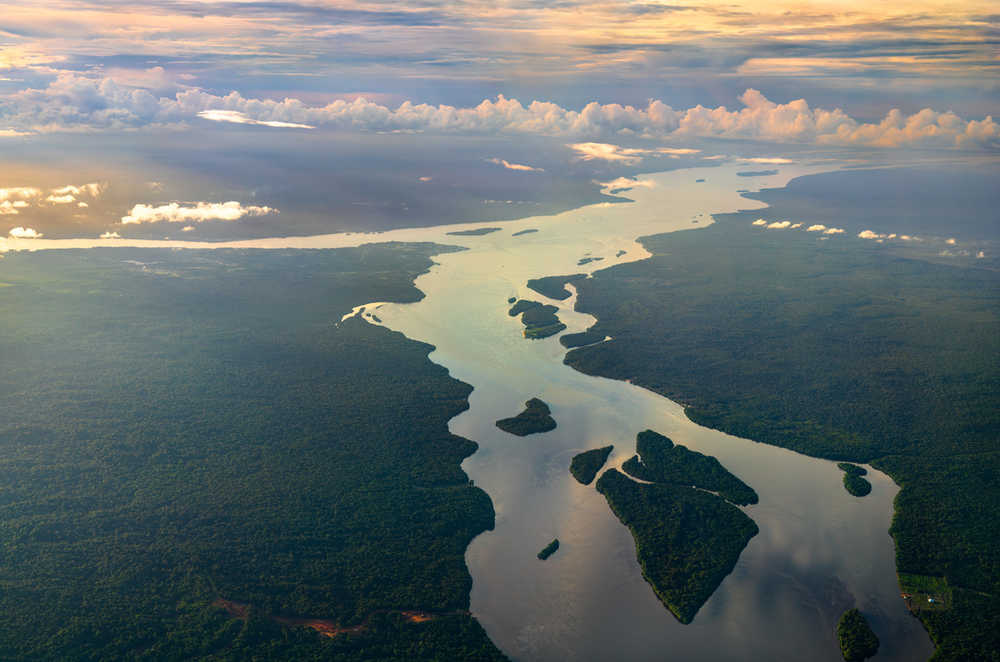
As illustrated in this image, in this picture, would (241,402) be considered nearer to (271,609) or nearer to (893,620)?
(271,609)

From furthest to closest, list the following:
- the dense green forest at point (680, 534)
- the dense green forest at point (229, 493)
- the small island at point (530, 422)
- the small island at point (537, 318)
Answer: the small island at point (537, 318)
the small island at point (530, 422)
the dense green forest at point (680, 534)
the dense green forest at point (229, 493)

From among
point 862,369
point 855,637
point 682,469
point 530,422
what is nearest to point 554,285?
point 862,369

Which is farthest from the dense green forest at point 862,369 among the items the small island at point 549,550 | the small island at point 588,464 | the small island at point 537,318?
the small island at point 549,550

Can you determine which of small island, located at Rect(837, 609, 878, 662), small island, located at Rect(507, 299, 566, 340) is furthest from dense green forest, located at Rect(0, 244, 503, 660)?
small island, located at Rect(837, 609, 878, 662)

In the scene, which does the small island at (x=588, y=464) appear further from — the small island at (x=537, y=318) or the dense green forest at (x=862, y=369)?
the small island at (x=537, y=318)

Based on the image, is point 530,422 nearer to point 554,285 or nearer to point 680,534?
point 680,534
